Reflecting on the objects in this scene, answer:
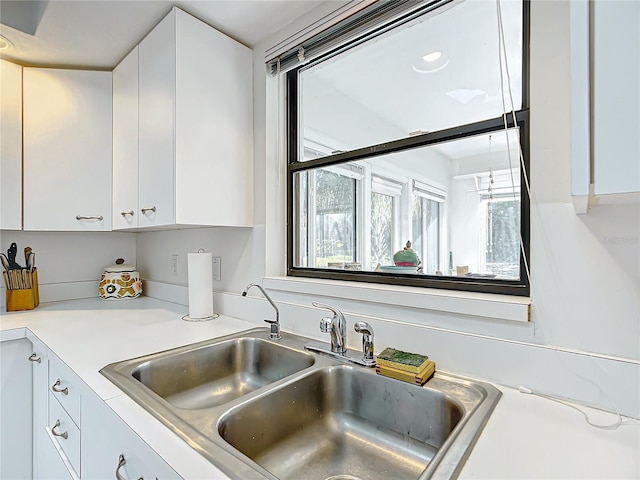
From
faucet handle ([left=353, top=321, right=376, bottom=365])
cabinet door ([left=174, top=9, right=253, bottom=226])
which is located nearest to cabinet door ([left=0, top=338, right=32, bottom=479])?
cabinet door ([left=174, top=9, right=253, bottom=226])

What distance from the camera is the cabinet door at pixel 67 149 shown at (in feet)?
5.72

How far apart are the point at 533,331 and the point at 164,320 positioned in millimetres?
1467

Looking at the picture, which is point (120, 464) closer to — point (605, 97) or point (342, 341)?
point (342, 341)

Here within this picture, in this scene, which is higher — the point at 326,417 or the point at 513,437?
the point at 513,437

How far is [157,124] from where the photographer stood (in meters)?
1.46

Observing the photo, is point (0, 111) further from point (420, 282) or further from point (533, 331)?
point (533, 331)

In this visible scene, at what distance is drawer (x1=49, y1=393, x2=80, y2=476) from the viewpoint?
1005 mm

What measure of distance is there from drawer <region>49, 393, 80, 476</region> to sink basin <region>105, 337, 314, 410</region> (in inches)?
9.5

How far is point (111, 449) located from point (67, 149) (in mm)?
1647

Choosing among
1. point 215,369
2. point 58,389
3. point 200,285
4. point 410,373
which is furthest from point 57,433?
point 410,373

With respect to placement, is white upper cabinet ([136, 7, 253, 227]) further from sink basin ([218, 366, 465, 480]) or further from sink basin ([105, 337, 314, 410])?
sink basin ([218, 366, 465, 480])

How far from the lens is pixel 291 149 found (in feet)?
5.35

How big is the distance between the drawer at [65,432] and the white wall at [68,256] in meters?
1.11

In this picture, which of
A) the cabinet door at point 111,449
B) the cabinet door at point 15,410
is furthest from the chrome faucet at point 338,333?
the cabinet door at point 15,410
